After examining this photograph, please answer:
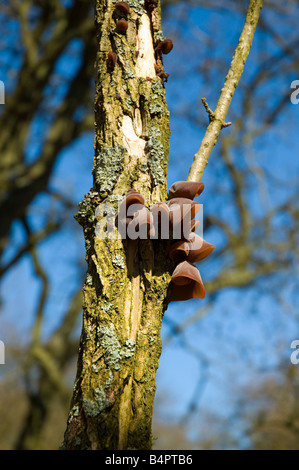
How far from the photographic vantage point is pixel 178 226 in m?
1.49

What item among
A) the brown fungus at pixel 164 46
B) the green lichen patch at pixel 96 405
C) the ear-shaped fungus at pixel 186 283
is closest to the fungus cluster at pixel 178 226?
the ear-shaped fungus at pixel 186 283

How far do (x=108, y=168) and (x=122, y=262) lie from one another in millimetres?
323

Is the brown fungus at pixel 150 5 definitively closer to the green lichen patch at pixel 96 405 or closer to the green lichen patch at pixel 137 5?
the green lichen patch at pixel 137 5

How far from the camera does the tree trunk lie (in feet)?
4.25

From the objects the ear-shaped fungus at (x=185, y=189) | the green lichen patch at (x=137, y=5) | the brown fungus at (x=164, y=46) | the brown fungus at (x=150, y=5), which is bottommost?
the ear-shaped fungus at (x=185, y=189)

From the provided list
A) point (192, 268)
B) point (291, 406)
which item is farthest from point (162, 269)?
point (291, 406)

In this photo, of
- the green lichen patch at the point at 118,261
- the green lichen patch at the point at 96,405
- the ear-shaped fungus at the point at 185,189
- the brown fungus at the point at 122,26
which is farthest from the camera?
the brown fungus at the point at 122,26

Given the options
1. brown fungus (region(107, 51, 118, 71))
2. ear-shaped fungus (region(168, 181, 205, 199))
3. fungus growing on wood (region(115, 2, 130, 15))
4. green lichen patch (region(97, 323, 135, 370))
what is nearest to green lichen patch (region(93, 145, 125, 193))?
ear-shaped fungus (region(168, 181, 205, 199))

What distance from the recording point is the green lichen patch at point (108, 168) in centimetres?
151

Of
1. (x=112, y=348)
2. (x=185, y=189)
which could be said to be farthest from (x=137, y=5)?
(x=112, y=348)

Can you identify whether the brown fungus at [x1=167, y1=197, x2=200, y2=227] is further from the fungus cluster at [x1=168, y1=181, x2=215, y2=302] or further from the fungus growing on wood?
the fungus growing on wood

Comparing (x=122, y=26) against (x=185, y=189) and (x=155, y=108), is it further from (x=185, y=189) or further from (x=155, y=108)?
(x=185, y=189)
